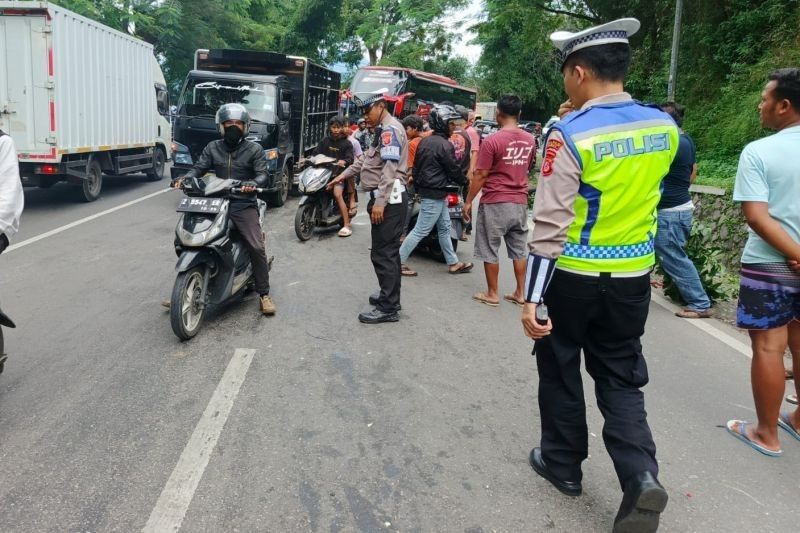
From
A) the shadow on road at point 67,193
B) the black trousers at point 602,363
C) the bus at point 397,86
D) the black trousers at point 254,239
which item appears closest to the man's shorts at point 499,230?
the black trousers at point 254,239

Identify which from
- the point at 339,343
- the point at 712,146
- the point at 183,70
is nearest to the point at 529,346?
the point at 339,343

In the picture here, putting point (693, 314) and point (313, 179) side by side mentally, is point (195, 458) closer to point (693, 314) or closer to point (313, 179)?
point (693, 314)

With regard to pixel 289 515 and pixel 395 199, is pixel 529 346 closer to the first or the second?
pixel 395 199

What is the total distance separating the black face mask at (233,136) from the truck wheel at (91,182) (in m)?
6.35

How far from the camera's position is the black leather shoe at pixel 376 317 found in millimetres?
5188

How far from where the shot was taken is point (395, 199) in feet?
16.8

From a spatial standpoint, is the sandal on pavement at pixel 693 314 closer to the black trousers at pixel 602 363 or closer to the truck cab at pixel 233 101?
the black trousers at pixel 602 363

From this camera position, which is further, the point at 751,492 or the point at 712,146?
the point at 712,146

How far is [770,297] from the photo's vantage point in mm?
3246

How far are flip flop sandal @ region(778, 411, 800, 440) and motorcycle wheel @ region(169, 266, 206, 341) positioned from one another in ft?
13.1

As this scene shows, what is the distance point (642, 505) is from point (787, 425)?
6.22 ft

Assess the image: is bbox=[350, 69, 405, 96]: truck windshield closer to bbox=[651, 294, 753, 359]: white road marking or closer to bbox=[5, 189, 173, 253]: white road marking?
bbox=[5, 189, 173, 253]: white road marking

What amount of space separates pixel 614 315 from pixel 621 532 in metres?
0.86

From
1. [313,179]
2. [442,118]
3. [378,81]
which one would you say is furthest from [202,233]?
[378,81]
